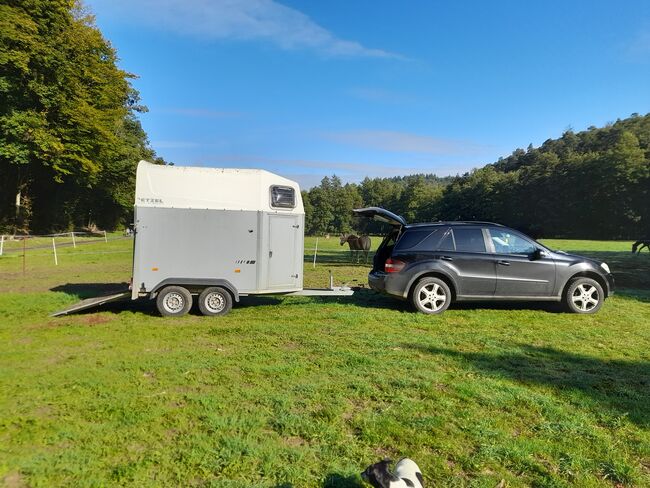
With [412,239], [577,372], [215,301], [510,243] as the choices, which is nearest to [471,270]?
[510,243]

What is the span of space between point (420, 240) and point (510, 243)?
5.86 ft

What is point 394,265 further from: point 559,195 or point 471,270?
point 559,195

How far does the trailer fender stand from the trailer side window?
1.76 meters

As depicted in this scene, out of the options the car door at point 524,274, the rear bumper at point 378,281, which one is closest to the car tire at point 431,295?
the rear bumper at point 378,281

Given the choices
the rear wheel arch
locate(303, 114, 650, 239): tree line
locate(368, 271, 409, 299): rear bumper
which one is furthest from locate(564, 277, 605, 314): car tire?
locate(303, 114, 650, 239): tree line

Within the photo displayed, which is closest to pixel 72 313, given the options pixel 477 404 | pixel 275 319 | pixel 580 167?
pixel 275 319

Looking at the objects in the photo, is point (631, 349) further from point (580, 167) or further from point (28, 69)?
point (580, 167)

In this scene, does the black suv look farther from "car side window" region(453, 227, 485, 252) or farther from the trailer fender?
the trailer fender

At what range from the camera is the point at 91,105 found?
36594 mm

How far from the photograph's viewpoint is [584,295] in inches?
345

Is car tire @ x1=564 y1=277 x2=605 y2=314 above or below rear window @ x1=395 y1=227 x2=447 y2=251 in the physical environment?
below

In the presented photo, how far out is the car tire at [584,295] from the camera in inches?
344

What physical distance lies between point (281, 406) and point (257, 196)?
16.5ft

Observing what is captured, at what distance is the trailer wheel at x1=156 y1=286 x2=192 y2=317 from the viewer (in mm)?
8406
